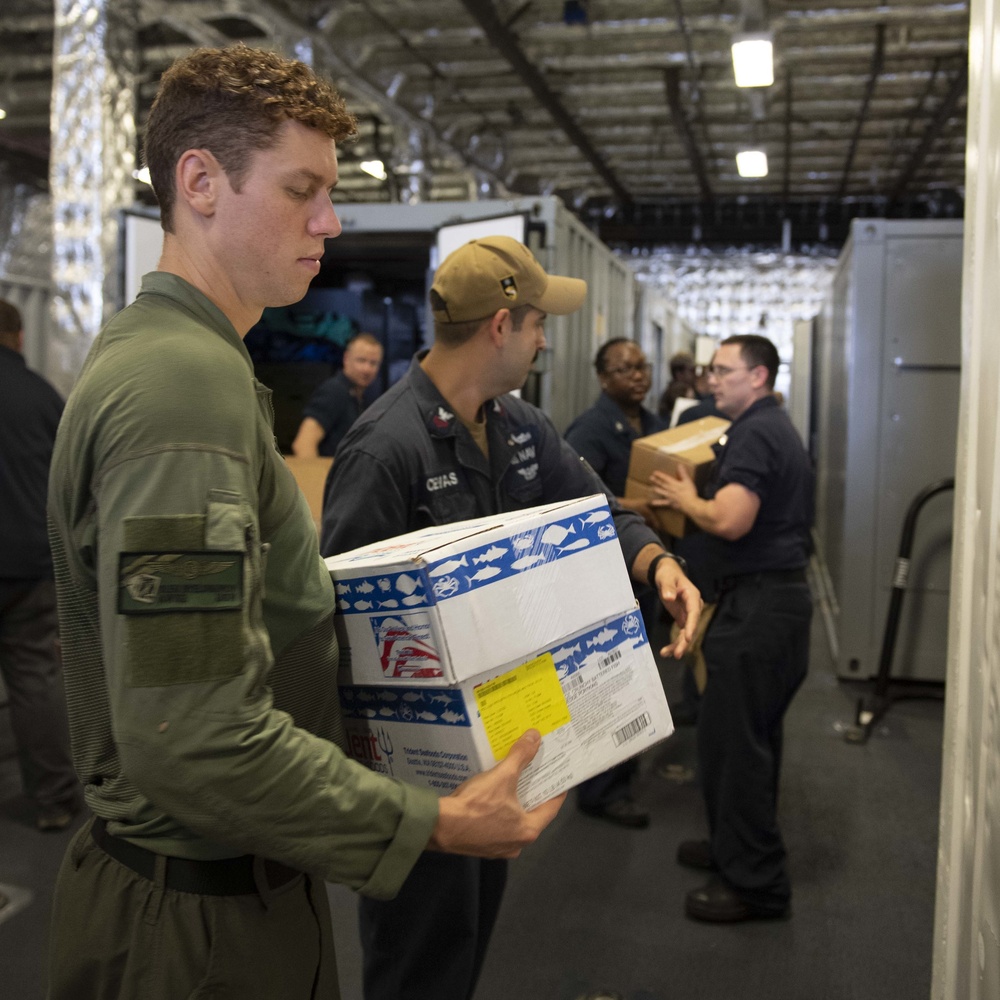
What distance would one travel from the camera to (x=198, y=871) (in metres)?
1.04

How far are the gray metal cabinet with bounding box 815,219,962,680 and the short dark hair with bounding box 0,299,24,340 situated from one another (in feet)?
12.7

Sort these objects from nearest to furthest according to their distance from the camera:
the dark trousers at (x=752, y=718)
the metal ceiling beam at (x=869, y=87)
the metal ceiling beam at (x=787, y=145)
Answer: the dark trousers at (x=752, y=718)
the metal ceiling beam at (x=869, y=87)
the metal ceiling beam at (x=787, y=145)

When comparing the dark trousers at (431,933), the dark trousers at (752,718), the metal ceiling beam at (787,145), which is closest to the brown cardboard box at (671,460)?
the dark trousers at (752,718)

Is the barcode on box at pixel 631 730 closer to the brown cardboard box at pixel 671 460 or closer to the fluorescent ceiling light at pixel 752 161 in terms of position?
the brown cardboard box at pixel 671 460

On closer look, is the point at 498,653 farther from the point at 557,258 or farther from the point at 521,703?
the point at 557,258

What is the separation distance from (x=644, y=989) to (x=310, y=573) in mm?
1907

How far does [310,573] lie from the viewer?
1.08 m

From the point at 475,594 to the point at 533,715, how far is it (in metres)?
0.17

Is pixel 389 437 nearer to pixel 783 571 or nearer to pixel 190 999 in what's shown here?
pixel 190 999

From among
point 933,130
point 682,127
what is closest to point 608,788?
point 682,127

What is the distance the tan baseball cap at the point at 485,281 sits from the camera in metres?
1.89

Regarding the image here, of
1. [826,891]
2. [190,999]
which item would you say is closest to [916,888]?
[826,891]

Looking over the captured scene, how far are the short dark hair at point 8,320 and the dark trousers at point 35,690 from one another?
890 millimetres

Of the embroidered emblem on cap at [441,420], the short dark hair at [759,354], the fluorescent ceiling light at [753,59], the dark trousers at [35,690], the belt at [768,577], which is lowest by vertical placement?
the dark trousers at [35,690]
